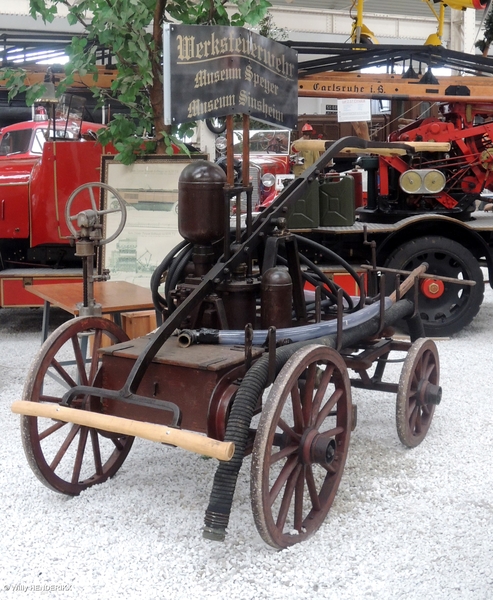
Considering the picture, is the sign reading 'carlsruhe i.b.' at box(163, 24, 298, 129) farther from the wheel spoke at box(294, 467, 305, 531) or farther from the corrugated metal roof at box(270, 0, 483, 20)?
the corrugated metal roof at box(270, 0, 483, 20)

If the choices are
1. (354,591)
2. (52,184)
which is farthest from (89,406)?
(52,184)

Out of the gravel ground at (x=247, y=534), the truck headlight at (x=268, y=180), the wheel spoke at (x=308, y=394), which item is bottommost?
the gravel ground at (x=247, y=534)

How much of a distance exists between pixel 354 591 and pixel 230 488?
1.62ft

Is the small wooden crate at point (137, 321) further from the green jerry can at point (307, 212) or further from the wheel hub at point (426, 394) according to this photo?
the wheel hub at point (426, 394)

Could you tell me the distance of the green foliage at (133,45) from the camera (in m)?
4.18

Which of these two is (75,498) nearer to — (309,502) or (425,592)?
(309,502)

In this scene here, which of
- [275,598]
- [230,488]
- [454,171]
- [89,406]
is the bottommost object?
[275,598]

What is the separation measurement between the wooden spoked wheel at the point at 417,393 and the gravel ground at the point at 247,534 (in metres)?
0.10

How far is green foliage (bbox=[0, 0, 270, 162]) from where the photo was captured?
4.18 metres

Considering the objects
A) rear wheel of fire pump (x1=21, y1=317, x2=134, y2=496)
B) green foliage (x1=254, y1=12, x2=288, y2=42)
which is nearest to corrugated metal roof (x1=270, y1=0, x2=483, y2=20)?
green foliage (x1=254, y1=12, x2=288, y2=42)

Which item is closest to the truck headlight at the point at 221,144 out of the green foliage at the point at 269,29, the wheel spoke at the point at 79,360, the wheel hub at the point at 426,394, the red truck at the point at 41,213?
the green foliage at the point at 269,29

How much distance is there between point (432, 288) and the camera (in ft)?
18.1

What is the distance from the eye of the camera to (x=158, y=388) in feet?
8.33

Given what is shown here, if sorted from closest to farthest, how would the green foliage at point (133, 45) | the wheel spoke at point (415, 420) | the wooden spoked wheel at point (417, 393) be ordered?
the wooden spoked wheel at point (417, 393) → the wheel spoke at point (415, 420) → the green foliage at point (133, 45)
